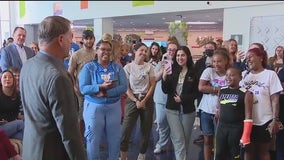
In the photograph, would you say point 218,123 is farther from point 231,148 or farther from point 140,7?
point 140,7

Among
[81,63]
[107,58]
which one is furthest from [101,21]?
[107,58]

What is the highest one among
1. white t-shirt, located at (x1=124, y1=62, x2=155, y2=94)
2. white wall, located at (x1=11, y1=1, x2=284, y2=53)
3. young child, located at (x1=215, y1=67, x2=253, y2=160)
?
white wall, located at (x1=11, y1=1, x2=284, y2=53)

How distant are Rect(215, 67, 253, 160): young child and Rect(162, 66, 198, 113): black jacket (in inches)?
15.0

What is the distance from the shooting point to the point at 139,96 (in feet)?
12.0

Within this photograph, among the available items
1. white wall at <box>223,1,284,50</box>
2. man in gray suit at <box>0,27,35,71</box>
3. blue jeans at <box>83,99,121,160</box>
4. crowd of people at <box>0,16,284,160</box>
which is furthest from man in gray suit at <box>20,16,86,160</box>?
white wall at <box>223,1,284,50</box>

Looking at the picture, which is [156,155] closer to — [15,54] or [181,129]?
[181,129]

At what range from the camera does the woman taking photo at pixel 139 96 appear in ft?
11.9

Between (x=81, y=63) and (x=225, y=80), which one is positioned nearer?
(x=225, y=80)

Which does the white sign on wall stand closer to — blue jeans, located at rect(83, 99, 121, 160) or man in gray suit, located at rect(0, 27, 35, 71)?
blue jeans, located at rect(83, 99, 121, 160)

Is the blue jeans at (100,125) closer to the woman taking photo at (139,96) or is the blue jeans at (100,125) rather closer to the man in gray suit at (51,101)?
the woman taking photo at (139,96)

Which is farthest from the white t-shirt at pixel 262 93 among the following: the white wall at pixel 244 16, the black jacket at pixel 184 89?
the white wall at pixel 244 16

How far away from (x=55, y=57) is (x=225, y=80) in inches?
80.9

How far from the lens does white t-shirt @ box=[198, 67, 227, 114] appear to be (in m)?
3.30

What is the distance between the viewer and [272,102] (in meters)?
3.00
